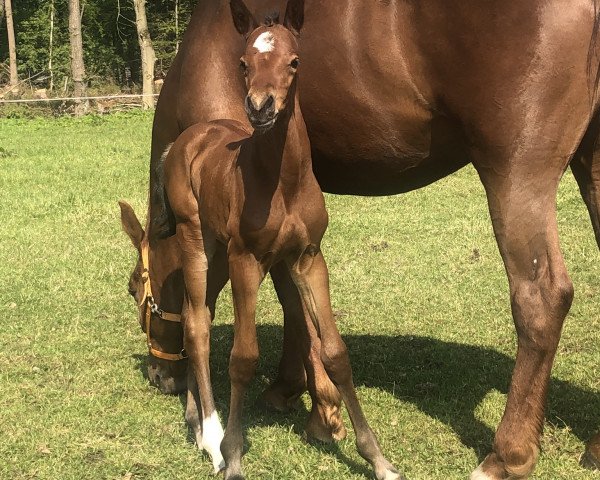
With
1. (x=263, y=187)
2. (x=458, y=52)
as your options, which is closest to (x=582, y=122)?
(x=458, y=52)

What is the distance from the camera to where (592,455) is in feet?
12.4

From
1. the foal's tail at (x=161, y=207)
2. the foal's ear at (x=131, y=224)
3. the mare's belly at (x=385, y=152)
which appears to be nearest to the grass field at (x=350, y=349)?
the foal's ear at (x=131, y=224)

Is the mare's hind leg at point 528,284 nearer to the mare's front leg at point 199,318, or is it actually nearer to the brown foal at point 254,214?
the brown foal at point 254,214

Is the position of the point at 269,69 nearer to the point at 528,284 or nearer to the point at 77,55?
the point at 528,284

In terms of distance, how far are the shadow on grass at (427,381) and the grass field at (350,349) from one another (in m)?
0.01

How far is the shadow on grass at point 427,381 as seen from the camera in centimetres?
431

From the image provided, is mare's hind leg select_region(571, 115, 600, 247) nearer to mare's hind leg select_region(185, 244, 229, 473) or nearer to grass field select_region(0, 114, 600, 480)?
grass field select_region(0, 114, 600, 480)

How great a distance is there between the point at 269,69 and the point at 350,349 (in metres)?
3.02

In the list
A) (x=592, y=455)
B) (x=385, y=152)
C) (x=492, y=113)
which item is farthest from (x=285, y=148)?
(x=592, y=455)

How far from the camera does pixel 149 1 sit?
131 ft

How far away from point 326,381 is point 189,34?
74.5 inches

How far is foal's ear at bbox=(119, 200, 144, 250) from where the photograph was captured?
184 inches

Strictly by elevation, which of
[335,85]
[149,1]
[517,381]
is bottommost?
[149,1]

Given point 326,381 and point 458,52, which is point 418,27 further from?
point 326,381
